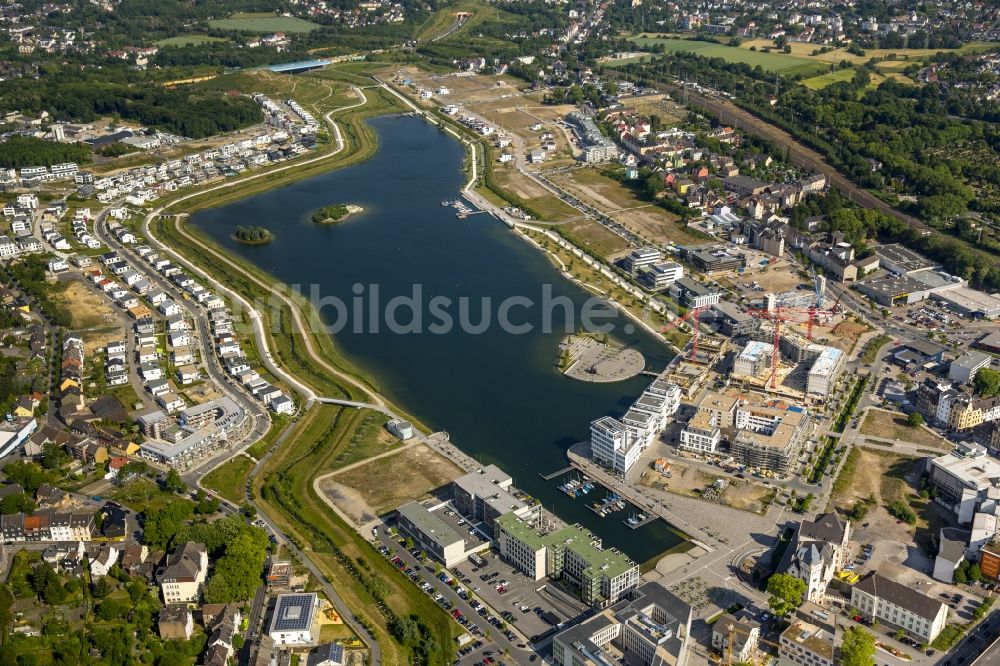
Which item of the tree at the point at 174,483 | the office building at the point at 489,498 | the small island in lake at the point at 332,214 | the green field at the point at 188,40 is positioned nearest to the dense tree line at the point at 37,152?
the small island in lake at the point at 332,214

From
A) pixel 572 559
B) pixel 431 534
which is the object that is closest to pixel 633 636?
pixel 572 559

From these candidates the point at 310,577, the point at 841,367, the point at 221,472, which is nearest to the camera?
the point at 310,577

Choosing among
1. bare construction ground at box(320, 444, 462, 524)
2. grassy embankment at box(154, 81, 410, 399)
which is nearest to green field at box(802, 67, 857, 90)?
grassy embankment at box(154, 81, 410, 399)

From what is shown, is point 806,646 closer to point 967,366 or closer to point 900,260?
point 967,366

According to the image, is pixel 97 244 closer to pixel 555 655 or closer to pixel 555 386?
pixel 555 386

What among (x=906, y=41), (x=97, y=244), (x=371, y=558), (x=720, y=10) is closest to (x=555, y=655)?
(x=371, y=558)
